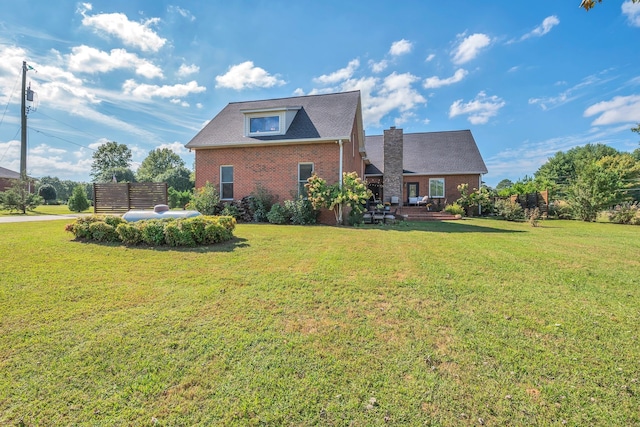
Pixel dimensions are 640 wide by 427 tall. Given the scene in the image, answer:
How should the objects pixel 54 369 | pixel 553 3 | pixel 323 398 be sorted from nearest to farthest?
pixel 323 398 → pixel 54 369 → pixel 553 3

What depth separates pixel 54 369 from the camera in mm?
2402

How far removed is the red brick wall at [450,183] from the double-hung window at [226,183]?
1294 centimetres

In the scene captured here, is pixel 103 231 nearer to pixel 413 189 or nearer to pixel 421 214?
pixel 421 214

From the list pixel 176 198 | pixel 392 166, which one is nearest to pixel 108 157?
pixel 176 198

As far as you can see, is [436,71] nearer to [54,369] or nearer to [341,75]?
[341,75]

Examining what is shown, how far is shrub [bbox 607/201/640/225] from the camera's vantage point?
568 inches

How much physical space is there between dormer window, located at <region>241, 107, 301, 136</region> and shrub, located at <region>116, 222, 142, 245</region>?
8.59m

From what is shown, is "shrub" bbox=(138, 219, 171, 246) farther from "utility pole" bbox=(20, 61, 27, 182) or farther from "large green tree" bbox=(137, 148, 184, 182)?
"large green tree" bbox=(137, 148, 184, 182)

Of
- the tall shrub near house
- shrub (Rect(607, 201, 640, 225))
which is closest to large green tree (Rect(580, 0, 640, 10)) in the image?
the tall shrub near house

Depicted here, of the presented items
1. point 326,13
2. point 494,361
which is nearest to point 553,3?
point 326,13

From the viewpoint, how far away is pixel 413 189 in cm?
2158

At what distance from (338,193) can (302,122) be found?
4765 millimetres

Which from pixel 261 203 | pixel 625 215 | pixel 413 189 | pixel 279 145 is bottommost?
pixel 625 215

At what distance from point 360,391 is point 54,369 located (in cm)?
259
